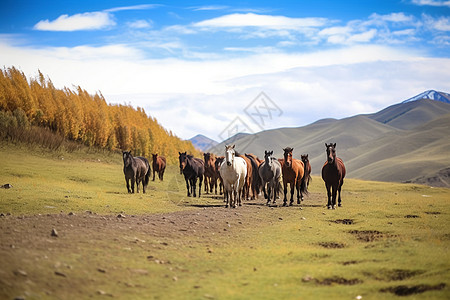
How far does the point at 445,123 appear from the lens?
188500mm

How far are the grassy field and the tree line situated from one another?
934 inches

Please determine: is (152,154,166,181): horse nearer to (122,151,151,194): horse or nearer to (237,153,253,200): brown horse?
(122,151,151,194): horse

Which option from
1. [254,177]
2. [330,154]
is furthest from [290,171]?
[254,177]

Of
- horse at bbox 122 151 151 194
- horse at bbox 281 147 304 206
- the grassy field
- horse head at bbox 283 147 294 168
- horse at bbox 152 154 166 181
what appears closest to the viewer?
the grassy field

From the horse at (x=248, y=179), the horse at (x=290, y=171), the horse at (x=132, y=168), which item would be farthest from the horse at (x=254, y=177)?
the horse at (x=132, y=168)

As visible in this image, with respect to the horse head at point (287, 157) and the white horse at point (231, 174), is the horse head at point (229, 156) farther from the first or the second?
the horse head at point (287, 157)

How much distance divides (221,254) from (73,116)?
34988 millimetres

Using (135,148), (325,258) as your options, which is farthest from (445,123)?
(325,258)

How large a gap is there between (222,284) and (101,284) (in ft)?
6.66

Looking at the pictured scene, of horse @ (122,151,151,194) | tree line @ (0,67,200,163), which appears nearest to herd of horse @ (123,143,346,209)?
horse @ (122,151,151,194)

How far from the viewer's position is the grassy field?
7.74m

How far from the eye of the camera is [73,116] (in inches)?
1676

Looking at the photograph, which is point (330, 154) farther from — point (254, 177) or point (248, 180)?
point (254, 177)

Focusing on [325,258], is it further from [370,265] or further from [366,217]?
[366,217]
